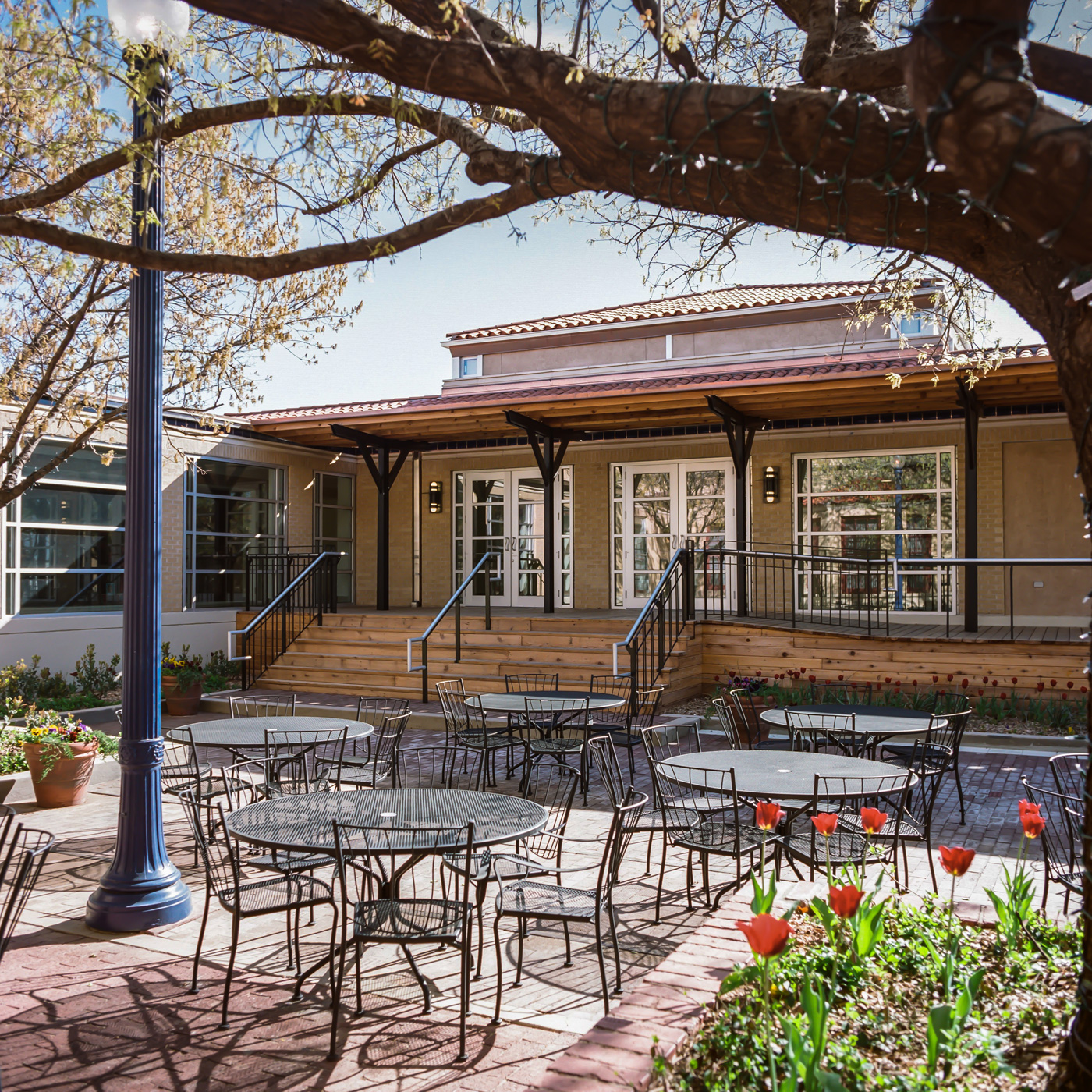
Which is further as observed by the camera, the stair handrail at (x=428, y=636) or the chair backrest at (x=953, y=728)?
the stair handrail at (x=428, y=636)

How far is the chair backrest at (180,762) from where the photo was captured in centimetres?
615

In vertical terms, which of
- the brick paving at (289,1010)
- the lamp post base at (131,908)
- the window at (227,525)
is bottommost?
the brick paving at (289,1010)

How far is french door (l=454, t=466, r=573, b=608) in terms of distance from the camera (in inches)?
653

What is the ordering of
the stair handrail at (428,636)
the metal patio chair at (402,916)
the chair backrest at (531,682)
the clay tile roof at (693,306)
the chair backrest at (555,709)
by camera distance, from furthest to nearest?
the clay tile roof at (693,306) → the stair handrail at (428,636) → the chair backrest at (531,682) → the chair backrest at (555,709) → the metal patio chair at (402,916)

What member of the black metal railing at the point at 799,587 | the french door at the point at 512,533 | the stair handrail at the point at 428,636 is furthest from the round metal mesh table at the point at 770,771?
the french door at the point at 512,533

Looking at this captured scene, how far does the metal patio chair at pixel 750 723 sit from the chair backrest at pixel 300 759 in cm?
315

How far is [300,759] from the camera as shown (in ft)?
20.4

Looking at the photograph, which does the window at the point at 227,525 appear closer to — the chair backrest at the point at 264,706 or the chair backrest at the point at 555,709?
the chair backrest at the point at 264,706

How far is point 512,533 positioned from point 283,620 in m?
4.86

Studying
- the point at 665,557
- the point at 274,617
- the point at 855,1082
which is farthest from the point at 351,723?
the point at 665,557

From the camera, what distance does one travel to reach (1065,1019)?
2.58 m

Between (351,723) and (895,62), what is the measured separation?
5403 mm

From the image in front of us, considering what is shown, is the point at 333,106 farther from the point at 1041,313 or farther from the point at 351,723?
the point at 351,723

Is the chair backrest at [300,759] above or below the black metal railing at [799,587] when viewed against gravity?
below
